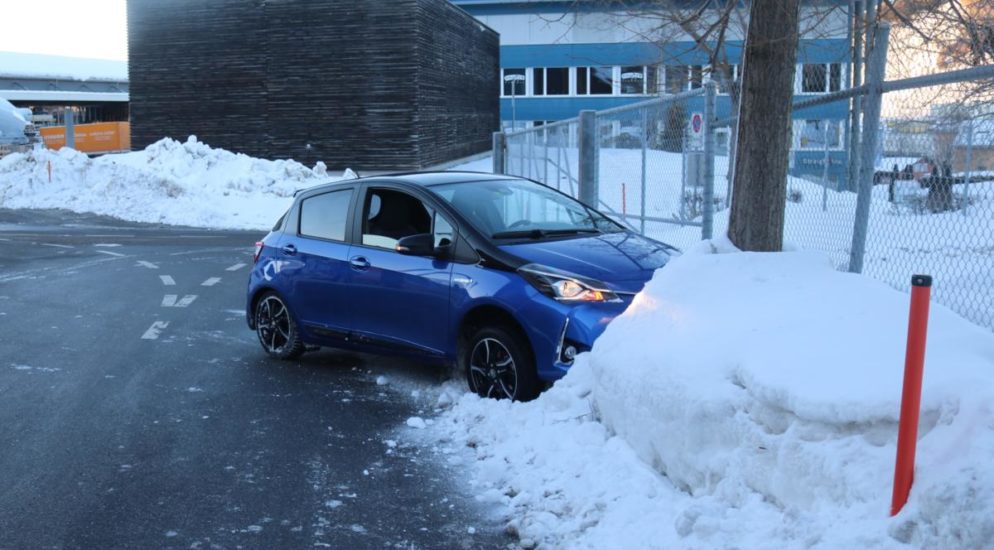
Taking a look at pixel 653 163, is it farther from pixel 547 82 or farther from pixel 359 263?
pixel 547 82

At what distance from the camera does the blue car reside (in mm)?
6871

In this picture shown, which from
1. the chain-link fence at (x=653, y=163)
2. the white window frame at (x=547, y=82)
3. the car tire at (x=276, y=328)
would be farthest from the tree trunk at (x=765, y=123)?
the white window frame at (x=547, y=82)

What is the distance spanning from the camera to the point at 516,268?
278 inches

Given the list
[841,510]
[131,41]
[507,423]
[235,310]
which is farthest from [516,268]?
[131,41]

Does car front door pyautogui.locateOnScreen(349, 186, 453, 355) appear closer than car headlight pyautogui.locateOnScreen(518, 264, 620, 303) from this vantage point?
No

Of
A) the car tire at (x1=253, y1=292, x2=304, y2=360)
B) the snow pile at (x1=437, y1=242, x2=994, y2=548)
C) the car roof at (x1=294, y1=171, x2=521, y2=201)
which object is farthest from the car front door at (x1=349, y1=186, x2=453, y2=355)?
the snow pile at (x1=437, y1=242, x2=994, y2=548)

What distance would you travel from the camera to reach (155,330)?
10.8 m

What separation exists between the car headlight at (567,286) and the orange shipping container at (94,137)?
59.1m

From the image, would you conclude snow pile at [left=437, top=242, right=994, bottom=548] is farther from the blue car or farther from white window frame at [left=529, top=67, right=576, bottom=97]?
white window frame at [left=529, top=67, right=576, bottom=97]

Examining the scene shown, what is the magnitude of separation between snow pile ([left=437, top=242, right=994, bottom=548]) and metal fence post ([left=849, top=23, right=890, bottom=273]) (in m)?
0.70

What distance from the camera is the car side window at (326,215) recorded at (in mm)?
8664

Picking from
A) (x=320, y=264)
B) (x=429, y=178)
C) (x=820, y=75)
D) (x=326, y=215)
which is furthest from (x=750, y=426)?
(x=820, y=75)

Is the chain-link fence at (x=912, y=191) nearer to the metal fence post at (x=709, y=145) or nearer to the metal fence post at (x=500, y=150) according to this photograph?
the metal fence post at (x=709, y=145)

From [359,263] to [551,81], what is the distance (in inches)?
2079
